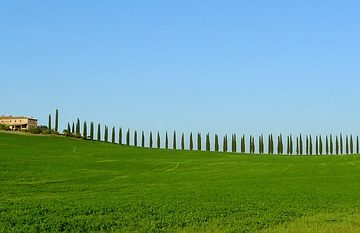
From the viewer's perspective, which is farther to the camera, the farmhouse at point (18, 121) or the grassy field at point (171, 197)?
the farmhouse at point (18, 121)

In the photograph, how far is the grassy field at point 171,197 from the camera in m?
18.4

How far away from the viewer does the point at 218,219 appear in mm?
19734

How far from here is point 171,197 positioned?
26156 millimetres

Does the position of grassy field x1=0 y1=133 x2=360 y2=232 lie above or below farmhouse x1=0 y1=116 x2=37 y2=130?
below

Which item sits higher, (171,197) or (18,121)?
(18,121)

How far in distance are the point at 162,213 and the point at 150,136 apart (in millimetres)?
90321

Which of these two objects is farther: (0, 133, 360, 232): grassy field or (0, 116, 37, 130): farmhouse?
(0, 116, 37, 130): farmhouse

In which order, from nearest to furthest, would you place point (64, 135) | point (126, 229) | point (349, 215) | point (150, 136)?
1. point (126, 229)
2. point (349, 215)
3. point (64, 135)
4. point (150, 136)

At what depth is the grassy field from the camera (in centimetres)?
1841

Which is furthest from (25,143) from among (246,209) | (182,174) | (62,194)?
(246,209)

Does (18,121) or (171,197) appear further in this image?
(18,121)

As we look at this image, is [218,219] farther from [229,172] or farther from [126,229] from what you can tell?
[229,172]

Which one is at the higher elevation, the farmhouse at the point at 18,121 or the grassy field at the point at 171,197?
the farmhouse at the point at 18,121

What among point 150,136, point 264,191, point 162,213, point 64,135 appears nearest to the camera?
point 162,213
